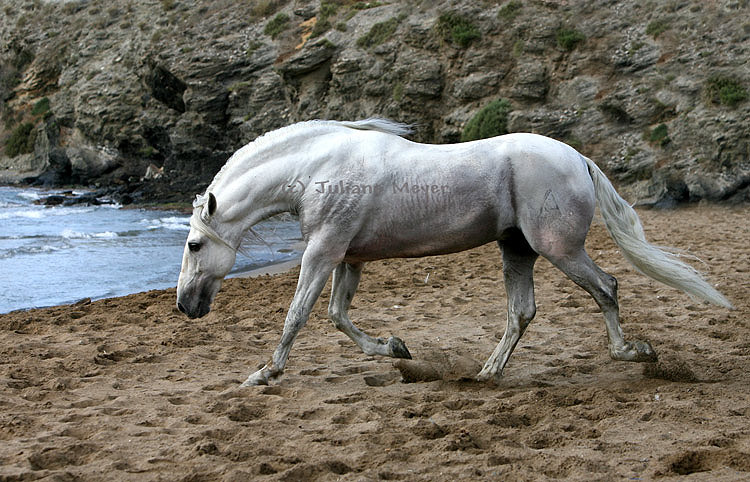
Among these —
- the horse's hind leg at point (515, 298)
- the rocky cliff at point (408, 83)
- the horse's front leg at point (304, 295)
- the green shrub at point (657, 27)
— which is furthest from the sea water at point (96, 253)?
the green shrub at point (657, 27)

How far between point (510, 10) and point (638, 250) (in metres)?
23.8

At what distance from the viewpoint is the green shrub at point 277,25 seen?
35.2 m

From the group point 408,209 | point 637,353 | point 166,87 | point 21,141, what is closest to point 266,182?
point 408,209

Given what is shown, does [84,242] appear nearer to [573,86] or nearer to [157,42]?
[573,86]

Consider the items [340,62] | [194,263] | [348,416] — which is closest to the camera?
[348,416]

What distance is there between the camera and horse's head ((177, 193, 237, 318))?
5151 mm

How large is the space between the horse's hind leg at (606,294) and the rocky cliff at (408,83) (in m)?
14.9

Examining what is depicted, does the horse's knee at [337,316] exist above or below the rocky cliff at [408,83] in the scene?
below

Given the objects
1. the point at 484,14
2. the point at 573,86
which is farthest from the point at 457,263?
the point at 484,14

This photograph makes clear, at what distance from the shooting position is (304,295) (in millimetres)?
5008

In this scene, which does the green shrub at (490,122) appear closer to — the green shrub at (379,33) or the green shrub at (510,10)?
the green shrub at (510,10)

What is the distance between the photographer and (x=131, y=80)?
138 feet

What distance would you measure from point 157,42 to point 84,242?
2611cm

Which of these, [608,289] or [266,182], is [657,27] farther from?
[266,182]
